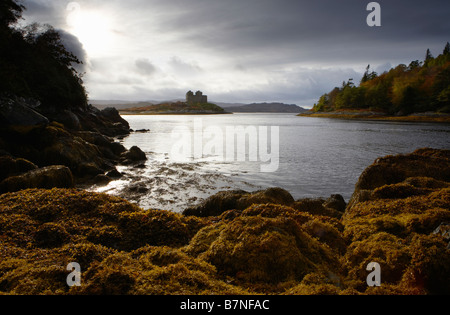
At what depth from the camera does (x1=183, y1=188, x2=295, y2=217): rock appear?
25.9 ft

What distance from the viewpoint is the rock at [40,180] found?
859cm

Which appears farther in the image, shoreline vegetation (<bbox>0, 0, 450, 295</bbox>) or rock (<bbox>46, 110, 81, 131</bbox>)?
rock (<bbox>46, 110, 81, 131</bbox>)

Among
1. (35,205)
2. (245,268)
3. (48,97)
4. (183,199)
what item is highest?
(48,97)

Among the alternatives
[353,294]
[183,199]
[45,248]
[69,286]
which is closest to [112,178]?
[183,199]

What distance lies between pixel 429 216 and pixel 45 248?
6.55 metres

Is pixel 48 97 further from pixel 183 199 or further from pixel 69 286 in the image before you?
pixel 69 286

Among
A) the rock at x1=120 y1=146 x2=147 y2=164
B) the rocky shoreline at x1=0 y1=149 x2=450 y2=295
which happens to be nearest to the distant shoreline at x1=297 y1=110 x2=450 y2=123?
the rock at x1=120 y1=146 x2=147 y2=164

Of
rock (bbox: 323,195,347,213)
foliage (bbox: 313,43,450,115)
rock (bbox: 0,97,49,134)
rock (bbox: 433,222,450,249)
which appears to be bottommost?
rock (bbox: 323,195,347,213)

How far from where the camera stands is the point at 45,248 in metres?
4.22

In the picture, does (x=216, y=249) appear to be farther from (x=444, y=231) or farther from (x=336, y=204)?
(x=336, y=204)

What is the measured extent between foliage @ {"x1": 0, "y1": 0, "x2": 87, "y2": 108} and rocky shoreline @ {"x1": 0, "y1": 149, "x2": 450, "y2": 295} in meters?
12.9

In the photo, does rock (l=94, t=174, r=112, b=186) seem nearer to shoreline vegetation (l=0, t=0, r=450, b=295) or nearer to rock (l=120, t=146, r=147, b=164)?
shoreline vegetation (l=0, t=0, r=450, b=295)

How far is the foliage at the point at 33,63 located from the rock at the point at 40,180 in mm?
A: 7872

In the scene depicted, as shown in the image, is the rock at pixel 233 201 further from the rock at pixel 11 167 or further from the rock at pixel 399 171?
the rock at pixel 11 167
